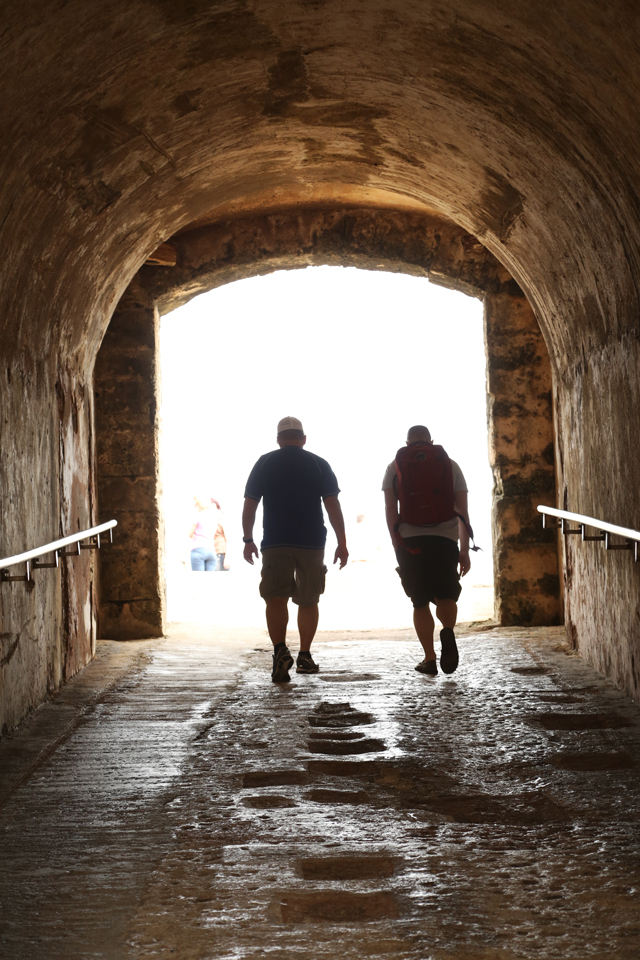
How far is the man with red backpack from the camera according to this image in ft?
15.5

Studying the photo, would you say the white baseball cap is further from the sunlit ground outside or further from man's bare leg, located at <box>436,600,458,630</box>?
the sunlit ground outside

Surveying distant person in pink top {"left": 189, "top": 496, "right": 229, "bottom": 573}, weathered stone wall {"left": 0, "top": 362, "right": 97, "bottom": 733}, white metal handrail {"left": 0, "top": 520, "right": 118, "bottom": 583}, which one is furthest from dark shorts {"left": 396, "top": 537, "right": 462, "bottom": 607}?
distant person in pink top {"left": 189, "top": 496, "right": 229, "bottom": 573}

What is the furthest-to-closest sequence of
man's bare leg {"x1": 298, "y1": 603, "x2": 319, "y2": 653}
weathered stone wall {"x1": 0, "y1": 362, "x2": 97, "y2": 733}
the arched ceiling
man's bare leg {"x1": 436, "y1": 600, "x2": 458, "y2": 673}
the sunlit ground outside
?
the sunlit ground outside
man's bare leg {"x1": 298, "y1": 603, "x2": 319, "y2": 653}
man's bare leg {"x1": 436, "y1": 600, "x2": 458, "y2": 673}
weathered stone wall {"x1": 0, "y1": 362, "x2": 97, "y2": 733}
the arched ceiling

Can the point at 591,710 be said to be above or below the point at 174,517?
below

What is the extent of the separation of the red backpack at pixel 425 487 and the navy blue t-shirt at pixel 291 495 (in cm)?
39

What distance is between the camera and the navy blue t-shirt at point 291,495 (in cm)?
479

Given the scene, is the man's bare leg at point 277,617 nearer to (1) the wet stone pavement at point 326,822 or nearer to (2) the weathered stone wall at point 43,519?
(1) the wet stone pavement at point 326,822

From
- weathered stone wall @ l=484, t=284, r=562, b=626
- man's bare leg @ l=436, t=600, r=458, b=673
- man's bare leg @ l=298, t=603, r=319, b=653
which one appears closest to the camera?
man's bare leg @ l=436, t=600, r=458, b=673

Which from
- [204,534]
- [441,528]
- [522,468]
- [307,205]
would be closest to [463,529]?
[441,528]

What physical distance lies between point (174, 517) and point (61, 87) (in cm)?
1706

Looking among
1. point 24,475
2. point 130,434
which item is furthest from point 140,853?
point 130,434

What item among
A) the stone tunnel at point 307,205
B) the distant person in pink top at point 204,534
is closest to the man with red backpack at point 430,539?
the stone tunnel at point 307,205

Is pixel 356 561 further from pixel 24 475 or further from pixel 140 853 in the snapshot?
pixel 140 853

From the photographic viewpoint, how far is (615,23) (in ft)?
8.83
